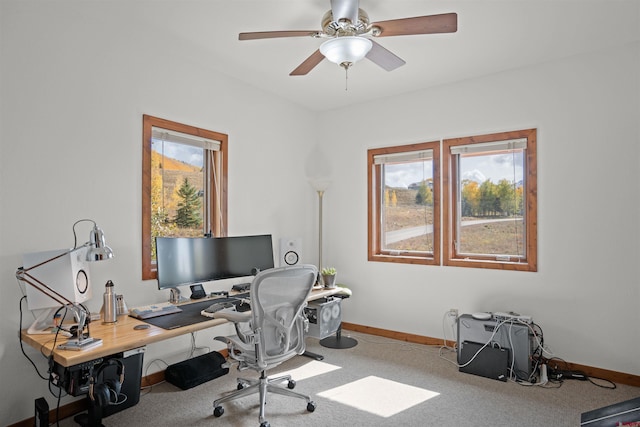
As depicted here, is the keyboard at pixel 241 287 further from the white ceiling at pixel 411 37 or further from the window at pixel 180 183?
the white ceiling at pixel 411 37

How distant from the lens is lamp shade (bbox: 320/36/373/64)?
230cm

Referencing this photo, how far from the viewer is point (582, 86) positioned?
3.31 metres

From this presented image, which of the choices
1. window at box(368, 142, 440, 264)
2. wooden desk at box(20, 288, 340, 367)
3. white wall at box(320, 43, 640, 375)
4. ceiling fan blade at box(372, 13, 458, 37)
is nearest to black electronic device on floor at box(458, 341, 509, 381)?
white wall at box(320, 43, 640, 375)

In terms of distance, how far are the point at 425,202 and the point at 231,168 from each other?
84.4 inches

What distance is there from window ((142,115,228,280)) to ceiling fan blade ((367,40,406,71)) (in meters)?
1.75

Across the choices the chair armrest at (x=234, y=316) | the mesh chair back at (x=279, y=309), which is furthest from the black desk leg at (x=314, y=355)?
the chair armrest at (x=234, y=316)

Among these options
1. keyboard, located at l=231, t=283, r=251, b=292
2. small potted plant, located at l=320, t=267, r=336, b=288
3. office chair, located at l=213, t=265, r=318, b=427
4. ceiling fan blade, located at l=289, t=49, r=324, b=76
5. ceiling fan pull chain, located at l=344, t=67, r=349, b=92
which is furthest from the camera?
small potted plant, located at l=320, t=267, r=336, b=288

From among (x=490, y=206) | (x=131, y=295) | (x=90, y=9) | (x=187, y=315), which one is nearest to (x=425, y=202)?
(x=490, y=206)

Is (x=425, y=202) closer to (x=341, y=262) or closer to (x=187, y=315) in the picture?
(x=341, y=262)

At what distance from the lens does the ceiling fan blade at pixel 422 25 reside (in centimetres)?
206

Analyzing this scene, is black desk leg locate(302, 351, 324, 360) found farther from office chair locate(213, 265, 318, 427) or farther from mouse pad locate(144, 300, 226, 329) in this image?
mouse pad locate(144, 300, 226, 329)

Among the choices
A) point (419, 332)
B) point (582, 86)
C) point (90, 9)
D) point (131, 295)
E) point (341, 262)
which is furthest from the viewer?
point (341, 262)

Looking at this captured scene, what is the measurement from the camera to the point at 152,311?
2678mm

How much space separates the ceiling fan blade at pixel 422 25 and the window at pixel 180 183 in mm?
1972
